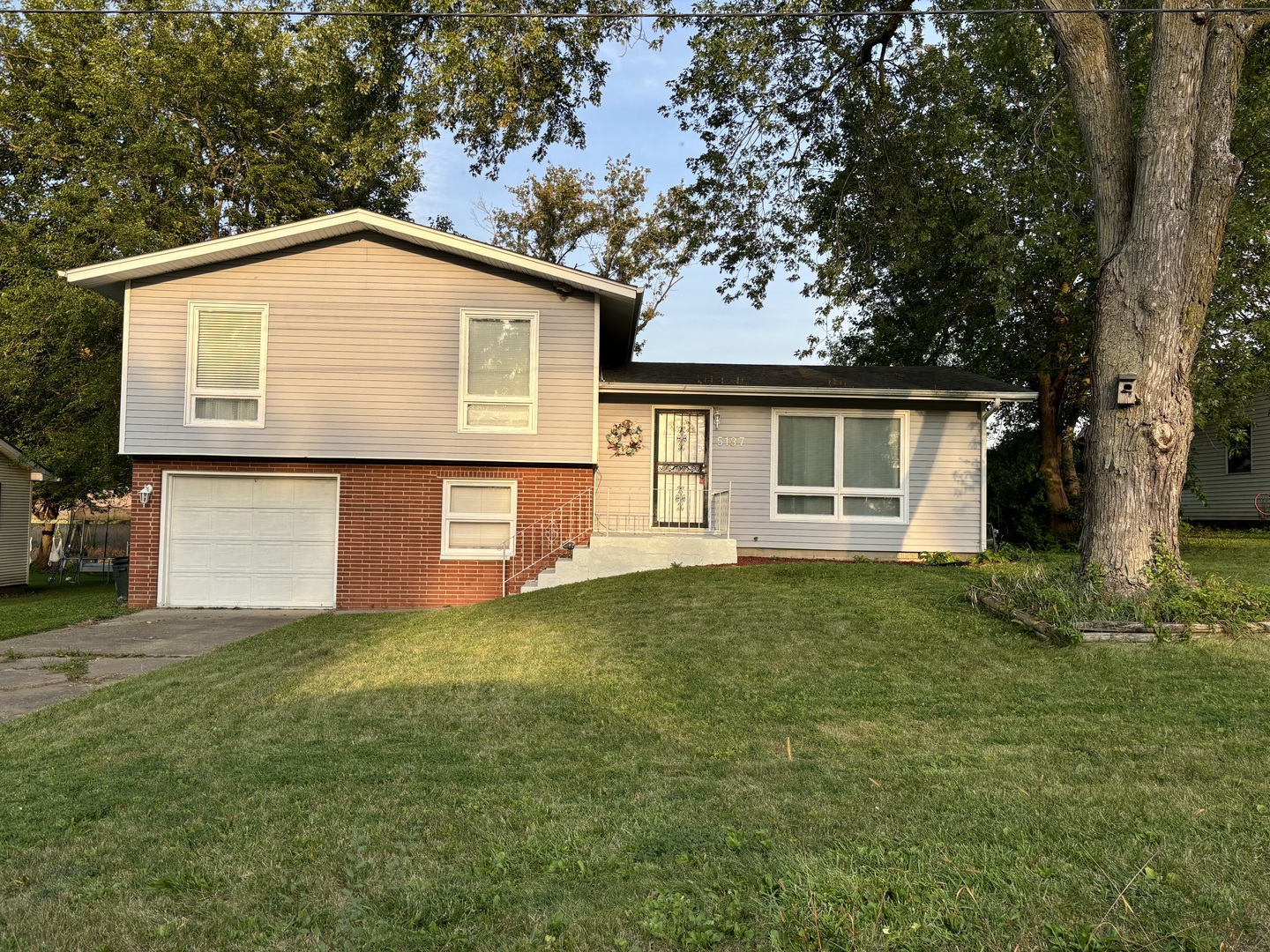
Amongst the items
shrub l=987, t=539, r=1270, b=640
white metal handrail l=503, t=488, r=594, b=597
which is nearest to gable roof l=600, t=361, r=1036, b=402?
white metal handrail l=503, t=488, r=594, b=597

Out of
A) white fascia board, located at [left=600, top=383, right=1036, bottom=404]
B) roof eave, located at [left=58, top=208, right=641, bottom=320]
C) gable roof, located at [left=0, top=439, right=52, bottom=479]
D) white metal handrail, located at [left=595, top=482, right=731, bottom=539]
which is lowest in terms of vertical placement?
white metal handrail, located at [left=595, top=482, right=731, bottom=539]

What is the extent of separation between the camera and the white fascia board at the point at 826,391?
14031mm

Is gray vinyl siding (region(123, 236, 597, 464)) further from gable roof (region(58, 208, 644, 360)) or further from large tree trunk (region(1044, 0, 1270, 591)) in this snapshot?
large tree trunk (region(1044, 0, 1270, 591))

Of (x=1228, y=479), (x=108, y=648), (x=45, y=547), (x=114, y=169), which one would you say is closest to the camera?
(x=108, y=648)

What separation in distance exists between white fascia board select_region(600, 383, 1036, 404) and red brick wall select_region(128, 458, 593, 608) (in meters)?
2.65

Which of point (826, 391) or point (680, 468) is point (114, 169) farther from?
point (826, 391)

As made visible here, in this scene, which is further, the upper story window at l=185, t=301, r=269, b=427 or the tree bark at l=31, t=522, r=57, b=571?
the tree bark at l=31, t=522, r=57, b=571

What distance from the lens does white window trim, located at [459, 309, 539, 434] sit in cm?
1293

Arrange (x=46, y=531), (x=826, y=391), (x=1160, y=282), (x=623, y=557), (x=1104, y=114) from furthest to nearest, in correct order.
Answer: (x=46, y=531) < (x=826, y=391) < (x=623, y=557) < (x=1104, y=114) < (x=1160, y=282)

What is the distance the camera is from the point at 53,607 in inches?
548

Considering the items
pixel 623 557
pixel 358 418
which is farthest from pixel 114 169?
pixel 623 557

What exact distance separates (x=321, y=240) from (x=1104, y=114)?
10.8 meters

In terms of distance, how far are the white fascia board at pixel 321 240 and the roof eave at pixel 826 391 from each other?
62.3 inches

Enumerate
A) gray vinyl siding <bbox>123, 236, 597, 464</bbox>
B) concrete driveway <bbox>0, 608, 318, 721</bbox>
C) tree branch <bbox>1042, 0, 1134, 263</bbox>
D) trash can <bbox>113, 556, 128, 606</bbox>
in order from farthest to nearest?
1. trash can <bbox>113, 556, 128, 606</bbox>
2. gray vinyl siding <bbox>123, 236, 597, 464</bbox>
3. tree branch <bbox>1042, 0, 1134, 263</bbox>
4. concrete driveway <bbox>0, 608, 318, 721</bbox>
